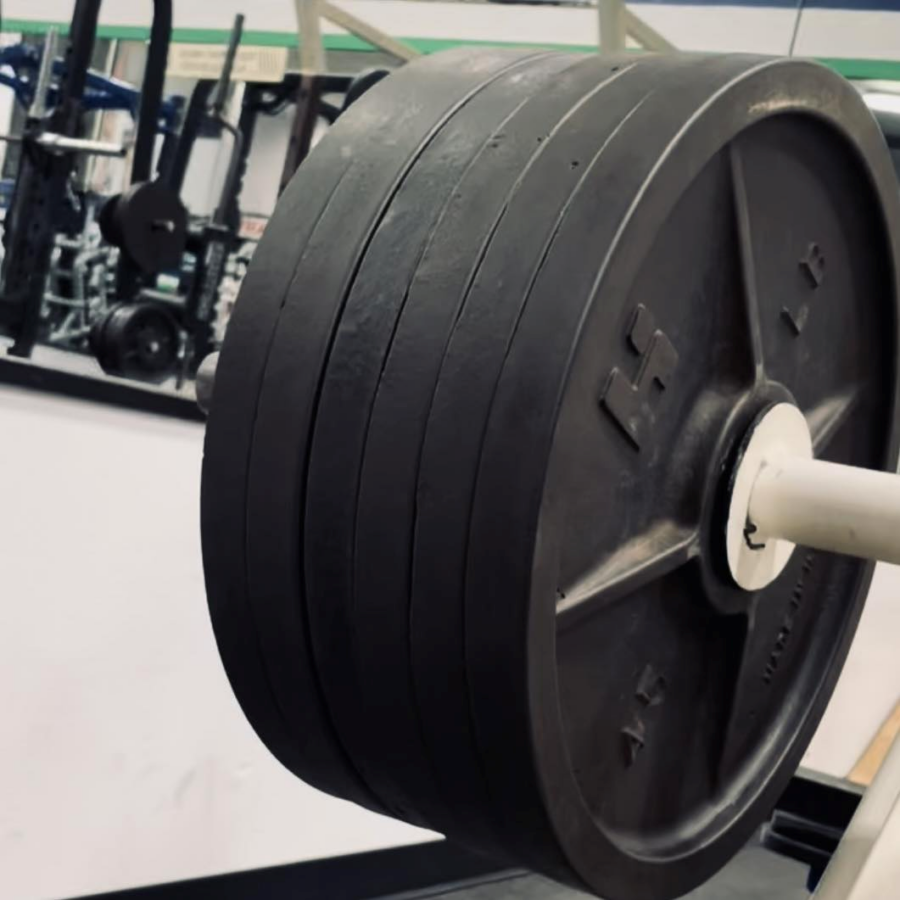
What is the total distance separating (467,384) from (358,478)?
9 centimetres

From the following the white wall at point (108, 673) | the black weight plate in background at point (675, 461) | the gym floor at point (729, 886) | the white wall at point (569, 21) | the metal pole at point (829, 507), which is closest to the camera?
the black weight plate in background at point (675, 461)

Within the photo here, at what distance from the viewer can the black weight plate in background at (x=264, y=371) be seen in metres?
0.75

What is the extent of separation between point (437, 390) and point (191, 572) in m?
0.96

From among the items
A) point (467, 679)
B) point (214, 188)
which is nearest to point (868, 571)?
point (467, 679)

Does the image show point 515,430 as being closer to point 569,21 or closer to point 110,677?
point 110,677

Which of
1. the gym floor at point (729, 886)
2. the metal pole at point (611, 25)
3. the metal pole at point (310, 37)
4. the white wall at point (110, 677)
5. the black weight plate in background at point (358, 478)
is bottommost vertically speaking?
the gym floor at point (729, 886)

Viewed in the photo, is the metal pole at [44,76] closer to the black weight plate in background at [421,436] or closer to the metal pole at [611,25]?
the metal pole at [611,25]

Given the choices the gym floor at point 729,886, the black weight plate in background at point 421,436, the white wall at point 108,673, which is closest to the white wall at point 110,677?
the white wall at point 108,673

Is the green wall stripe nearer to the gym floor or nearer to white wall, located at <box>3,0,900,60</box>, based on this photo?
white wall, located at <box>3,0,900,60</box>

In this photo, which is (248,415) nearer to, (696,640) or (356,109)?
(356,109)

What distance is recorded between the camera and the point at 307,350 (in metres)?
0.73

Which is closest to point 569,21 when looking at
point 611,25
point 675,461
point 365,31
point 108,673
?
point 611,25

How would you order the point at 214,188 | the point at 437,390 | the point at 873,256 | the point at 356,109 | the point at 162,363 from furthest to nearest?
1. the point at 214,188
2. the point at 162,363
3. the point at 873,256
4. the point at 356,109
5. the point at 437,390

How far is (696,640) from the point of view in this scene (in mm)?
917
